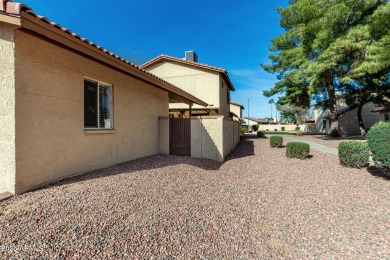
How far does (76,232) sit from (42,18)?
381 cm

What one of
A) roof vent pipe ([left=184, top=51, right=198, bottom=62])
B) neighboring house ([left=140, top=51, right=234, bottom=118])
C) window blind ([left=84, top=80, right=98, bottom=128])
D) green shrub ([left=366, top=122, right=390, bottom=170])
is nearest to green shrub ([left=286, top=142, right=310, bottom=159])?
green shrub ([left=366, top=122, right=390, bottom=170])

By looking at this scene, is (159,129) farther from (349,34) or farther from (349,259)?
(349,34)

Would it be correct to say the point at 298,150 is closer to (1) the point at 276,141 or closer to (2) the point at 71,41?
(1) the point at 276,141

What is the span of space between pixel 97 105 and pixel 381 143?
861 centimetres

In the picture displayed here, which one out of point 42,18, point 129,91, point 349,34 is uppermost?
point 349,34

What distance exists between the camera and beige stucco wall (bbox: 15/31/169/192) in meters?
3.93

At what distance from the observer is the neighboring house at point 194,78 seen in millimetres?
16703

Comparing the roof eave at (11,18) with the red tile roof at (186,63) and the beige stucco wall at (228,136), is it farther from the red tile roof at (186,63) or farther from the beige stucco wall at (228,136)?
the red tile roof at (186,63)

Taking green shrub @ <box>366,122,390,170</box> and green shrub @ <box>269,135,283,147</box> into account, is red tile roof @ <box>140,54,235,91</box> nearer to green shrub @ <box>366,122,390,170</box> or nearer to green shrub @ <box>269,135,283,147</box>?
green shrub @ <box>269,135,283,147</box>

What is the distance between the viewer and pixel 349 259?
2.74 m

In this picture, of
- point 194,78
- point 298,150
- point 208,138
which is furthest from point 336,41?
point 208,138

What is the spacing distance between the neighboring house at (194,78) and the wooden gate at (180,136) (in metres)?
7.06

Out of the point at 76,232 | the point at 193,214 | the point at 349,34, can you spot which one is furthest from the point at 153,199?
the point at 349,34

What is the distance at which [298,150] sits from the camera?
958 cm
